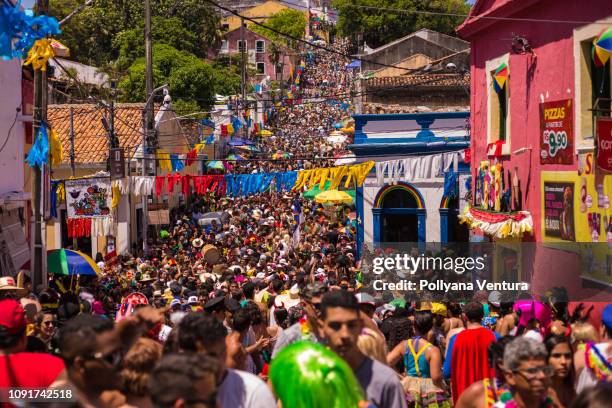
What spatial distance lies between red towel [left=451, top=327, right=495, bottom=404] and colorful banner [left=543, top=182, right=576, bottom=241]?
6704 millimetres

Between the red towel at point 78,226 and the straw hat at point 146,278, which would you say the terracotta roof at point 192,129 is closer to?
the red towel at point 78,226

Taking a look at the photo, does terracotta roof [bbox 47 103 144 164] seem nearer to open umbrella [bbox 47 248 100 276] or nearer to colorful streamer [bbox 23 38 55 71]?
open umbrella [bbox 47 248 100 276]

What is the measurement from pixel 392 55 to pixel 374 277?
3705 centimetres

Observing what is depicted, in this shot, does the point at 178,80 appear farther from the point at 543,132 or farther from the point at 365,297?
the point at 365,297

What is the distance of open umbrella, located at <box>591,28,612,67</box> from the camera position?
39.7 ft

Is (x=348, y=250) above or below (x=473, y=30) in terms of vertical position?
below

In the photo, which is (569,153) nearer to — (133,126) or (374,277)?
(374,277)

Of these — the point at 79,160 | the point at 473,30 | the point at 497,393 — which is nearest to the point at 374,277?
the point at 497,393

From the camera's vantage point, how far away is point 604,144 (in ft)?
39.6

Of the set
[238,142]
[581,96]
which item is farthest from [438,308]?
[238,142]

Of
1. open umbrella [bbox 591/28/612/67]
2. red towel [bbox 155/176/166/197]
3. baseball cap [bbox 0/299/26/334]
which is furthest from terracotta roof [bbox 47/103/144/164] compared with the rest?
baseball cap [bbox 0/299/26/334]

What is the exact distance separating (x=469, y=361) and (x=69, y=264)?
436 inches

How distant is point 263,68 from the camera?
98.2 metres

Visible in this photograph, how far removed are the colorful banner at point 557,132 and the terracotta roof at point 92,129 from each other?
62.0 feet
